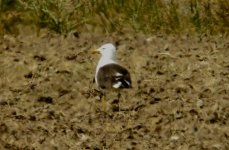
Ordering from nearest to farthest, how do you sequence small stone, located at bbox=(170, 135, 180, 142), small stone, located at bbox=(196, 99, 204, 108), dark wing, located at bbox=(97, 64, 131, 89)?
small stone, located at bbox=(170, 135, 180, 142) → small stone, located at bbox=(196, 99, 204, 108) → dark wing, located at bbox=(97, 64, 131, 89)

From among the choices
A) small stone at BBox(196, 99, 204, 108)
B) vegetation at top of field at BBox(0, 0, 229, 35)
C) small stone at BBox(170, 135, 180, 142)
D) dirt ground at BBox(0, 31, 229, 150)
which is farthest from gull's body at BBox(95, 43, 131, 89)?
vegetation at top of field at BBox(0, 0, 229, 35)

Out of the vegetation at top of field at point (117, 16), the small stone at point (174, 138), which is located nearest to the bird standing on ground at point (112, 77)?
the small stone at point (174, 138)

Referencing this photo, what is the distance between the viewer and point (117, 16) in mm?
10039

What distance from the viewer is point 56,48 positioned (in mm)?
8945

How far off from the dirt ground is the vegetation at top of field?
371 mm

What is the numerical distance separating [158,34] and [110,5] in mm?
994

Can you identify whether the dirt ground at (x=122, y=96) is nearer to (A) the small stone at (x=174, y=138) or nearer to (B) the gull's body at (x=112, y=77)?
(A) the small stone at (x=174, y=138)

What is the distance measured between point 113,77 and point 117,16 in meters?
2.92

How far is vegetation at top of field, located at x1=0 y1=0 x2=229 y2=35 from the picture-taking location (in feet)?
31.6

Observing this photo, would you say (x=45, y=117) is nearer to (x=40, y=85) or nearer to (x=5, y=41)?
(x=40, y=85)

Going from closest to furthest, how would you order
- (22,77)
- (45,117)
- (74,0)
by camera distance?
(45,117) < (22,77) < (74,0)

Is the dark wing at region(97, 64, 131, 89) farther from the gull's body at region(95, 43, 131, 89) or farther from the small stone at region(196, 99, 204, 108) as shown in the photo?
the small stone at region(196, 99, 204, 108)

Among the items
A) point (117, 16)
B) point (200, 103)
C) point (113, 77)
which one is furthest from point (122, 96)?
point (117, 16)

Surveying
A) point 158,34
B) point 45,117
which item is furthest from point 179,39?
point 45,117
